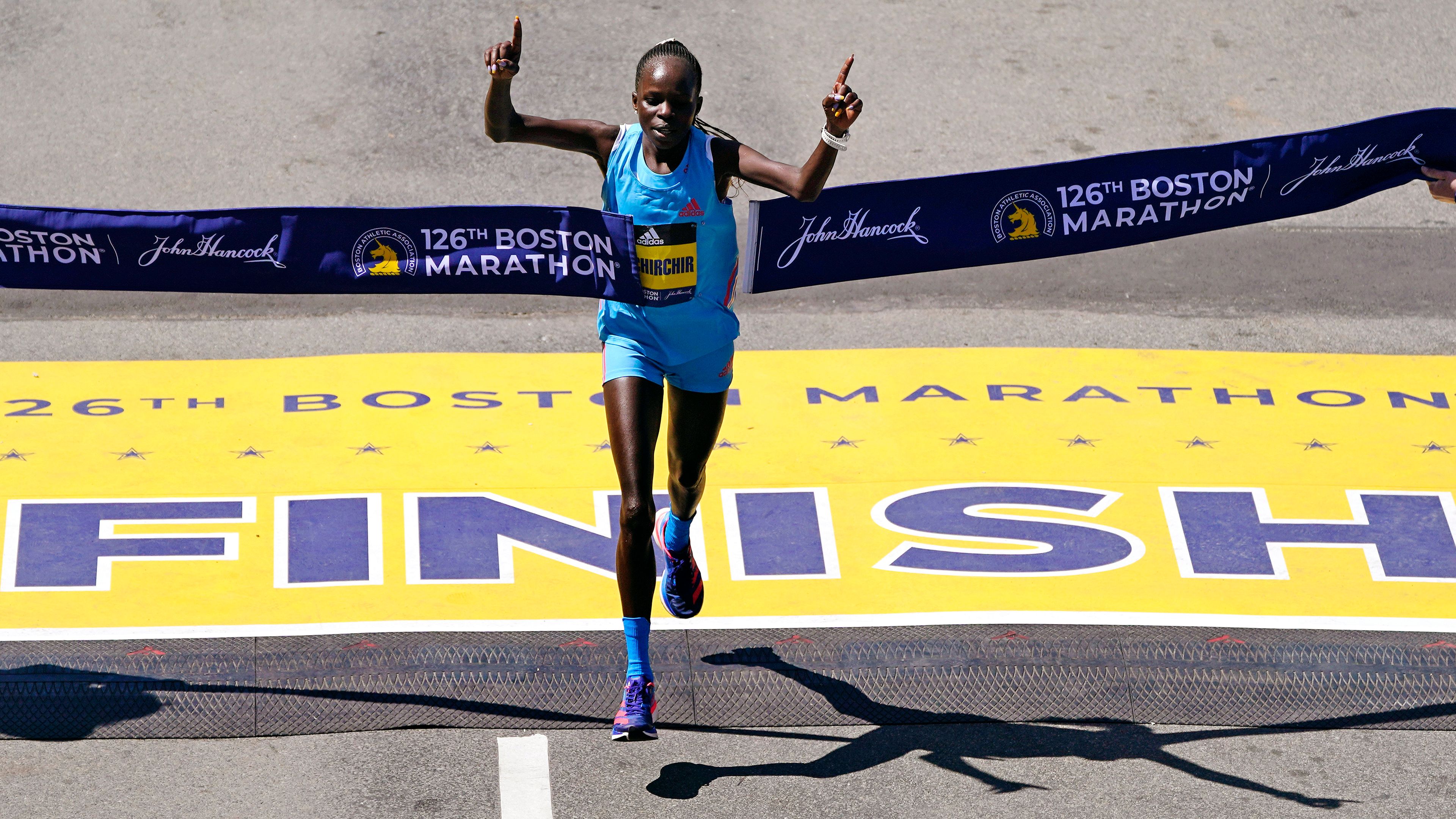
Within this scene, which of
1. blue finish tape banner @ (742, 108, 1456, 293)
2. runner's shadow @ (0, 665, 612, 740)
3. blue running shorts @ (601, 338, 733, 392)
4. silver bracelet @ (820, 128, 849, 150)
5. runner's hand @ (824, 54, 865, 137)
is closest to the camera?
runner's hand @ (824, 54, 865, 137)

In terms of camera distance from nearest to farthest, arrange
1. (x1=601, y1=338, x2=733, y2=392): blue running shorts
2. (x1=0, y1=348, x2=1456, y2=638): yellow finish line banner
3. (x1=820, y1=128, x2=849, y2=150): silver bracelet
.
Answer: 1. (x1=820, y1=128, x2=849, y2=150): silver bracelet
2. (x1=601, y1=338, x2=733, y2=392): blue running shorts
3. (x1=0, y1=348, x2=1456, y2=638): yellow finish line banner

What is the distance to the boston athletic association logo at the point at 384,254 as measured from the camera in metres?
7.04

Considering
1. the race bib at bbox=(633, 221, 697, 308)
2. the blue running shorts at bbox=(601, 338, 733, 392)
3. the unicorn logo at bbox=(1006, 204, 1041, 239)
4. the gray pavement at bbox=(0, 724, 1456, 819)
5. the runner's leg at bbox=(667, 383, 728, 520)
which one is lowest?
the gray pavement at bbox=(0, 724, 1456, 819)

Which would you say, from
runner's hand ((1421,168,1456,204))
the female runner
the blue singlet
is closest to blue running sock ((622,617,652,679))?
the female runner

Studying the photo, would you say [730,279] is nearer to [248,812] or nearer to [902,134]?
[248,812]

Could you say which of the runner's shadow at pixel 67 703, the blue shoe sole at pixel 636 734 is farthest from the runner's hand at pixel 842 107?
the runner's shadow at pixel 67 703

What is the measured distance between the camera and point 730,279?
664cm

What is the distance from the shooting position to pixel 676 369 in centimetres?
651

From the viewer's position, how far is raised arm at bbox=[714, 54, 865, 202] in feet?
19.5

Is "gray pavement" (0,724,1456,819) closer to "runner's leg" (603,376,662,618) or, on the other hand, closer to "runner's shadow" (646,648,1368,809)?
"runner's shadow" (646,648,1368,809)

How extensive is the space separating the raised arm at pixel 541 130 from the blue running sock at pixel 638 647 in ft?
5.70

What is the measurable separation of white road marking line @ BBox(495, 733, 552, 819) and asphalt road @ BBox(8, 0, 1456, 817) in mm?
58

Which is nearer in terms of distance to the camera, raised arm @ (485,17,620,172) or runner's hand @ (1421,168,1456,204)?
raised arm @ (485,17,620,172)

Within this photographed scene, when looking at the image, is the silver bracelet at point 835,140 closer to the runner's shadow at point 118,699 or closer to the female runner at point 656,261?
the female runner at point 656,261
